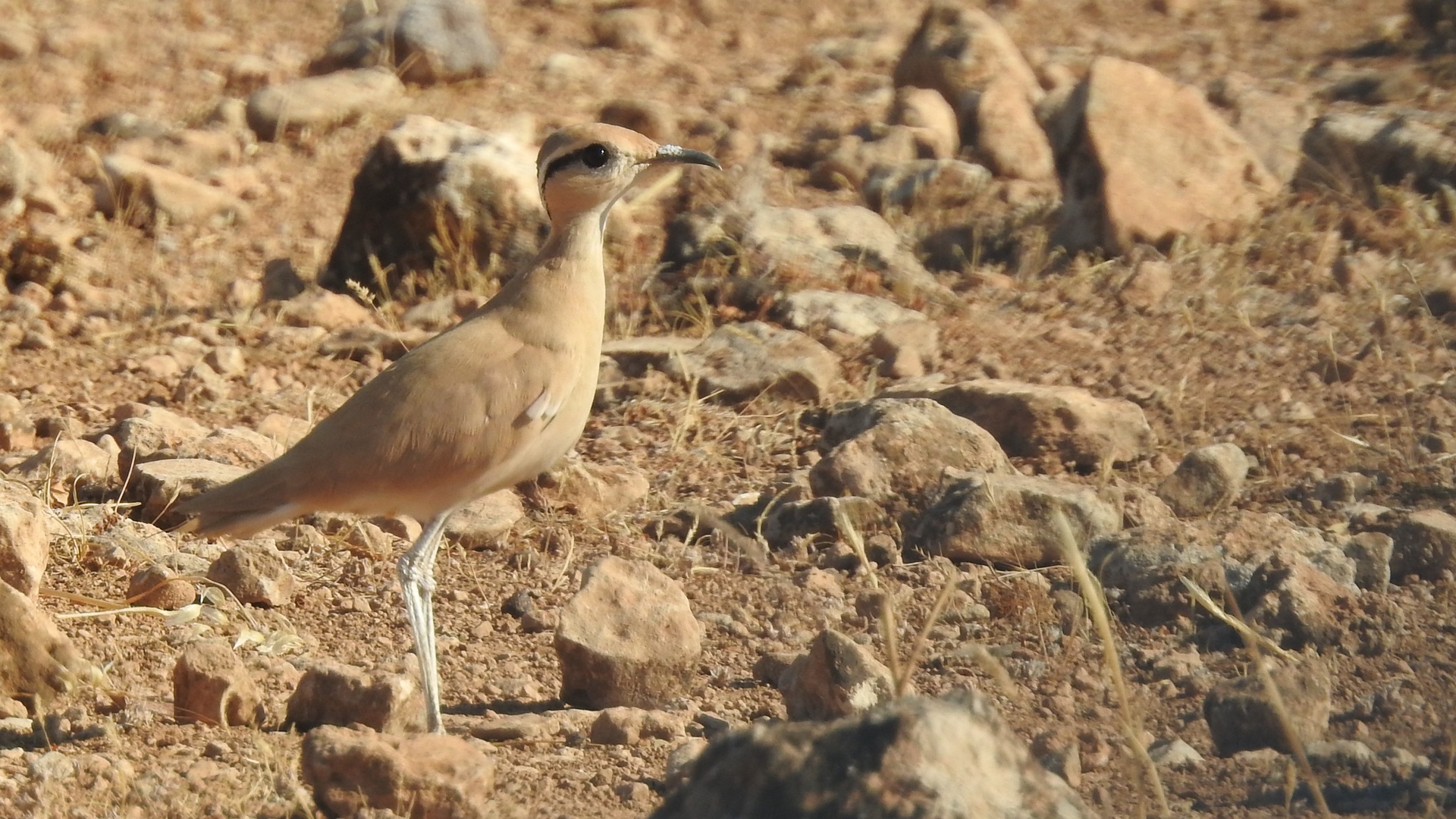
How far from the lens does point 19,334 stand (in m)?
5.73

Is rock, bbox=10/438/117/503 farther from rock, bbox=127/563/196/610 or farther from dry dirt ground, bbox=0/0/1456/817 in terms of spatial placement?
rock, bbox=127/563/196/610

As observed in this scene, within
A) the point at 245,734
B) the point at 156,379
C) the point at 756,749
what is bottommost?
the point at 156,379

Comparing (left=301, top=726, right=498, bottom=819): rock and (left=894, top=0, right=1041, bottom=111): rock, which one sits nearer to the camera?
(left=301, top=726, right=498, bottom=819): rock

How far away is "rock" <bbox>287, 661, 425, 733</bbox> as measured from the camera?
3252 millimetres

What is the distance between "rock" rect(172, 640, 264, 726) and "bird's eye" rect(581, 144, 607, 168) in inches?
53.5

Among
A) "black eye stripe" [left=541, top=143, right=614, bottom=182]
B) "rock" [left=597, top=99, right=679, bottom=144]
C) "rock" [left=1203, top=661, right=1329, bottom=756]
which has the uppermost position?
"black eye stripe" [left=541, top=143, right=614, bottom=182]

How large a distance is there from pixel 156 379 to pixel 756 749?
153 inches

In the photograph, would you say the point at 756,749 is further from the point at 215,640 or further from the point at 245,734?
the point at 215,640

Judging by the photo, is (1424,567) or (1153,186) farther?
(1153,186)

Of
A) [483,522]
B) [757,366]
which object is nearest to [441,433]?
[483,522]

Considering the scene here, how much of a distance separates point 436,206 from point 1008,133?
2607 mm

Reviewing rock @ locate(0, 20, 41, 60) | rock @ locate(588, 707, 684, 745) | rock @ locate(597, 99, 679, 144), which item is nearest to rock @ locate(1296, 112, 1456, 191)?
rock @ locate(597, 99, 679, 144)

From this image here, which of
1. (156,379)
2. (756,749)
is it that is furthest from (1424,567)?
(156,379)

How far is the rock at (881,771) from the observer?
2.09 metres
